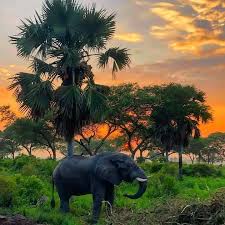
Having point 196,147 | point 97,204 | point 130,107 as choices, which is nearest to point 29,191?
point 97,204

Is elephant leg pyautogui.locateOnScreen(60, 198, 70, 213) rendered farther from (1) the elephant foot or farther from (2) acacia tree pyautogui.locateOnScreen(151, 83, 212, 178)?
(2) acacia tree pyautogui.locateOnScreen(151, 83, 212, 178)

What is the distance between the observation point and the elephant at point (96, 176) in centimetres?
1399

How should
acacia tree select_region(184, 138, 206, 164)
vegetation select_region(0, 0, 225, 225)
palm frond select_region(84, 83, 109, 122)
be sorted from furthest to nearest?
1. acacia tree select_region(184, 138, 206, 164)
2. palm frond select_region(84, 83, 109, 122)
3. vegetation select_region(0, 0, 225, 225)

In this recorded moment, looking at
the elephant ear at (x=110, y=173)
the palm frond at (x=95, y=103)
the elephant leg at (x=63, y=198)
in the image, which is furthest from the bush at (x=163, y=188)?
the elephant ear at (x=110, y=173)

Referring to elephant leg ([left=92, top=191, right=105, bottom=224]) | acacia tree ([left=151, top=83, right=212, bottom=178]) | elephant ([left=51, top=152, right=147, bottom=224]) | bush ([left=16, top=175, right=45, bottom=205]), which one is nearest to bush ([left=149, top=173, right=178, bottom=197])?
bush ([left=16, top=175, right=45, bottom=205])

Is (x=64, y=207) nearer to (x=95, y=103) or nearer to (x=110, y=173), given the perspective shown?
(x=110, y=173)

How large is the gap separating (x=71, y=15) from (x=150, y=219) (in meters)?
17.5

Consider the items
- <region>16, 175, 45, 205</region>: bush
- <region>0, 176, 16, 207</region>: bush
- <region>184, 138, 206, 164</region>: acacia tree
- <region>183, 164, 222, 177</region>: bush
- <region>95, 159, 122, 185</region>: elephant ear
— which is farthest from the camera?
<region>184, 138, 206, 164</region>: acacia tree

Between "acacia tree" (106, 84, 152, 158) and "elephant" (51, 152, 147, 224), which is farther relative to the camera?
"acacia tree" (106, 84, 152, 158)

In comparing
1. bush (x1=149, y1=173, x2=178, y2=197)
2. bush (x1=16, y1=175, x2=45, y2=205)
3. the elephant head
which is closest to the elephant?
the elephant head

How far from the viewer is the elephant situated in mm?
13992

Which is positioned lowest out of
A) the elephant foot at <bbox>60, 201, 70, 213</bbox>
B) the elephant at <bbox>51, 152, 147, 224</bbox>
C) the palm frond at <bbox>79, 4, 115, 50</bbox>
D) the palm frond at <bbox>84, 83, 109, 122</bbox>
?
the elephant foot at <bbox>60, 201, 70, 213</bbox>

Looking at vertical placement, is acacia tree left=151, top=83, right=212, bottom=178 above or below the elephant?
above

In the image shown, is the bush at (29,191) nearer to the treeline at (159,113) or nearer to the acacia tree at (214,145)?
the treeline at (159,113)
